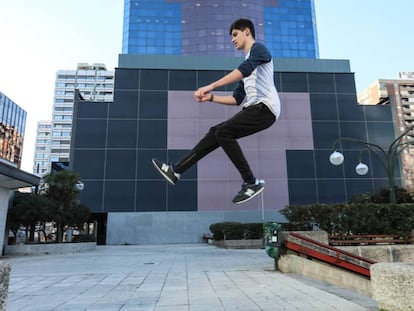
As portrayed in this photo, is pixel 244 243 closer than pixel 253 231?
Yes

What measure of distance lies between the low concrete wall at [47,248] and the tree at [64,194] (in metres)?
1.59

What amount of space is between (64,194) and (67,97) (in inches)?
4846

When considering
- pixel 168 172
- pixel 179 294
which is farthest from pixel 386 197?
pixel 168 172

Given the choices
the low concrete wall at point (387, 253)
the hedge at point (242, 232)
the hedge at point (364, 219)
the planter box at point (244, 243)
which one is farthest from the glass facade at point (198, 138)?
the low concrete wall at point (387, 253)

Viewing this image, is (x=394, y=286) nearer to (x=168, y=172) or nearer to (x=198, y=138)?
(x=168, y=172)

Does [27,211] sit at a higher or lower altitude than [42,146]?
lower

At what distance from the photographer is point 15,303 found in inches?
258

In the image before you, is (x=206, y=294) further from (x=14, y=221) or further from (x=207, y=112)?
(x=207, y=112)

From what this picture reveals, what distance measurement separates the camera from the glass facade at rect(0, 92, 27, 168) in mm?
85812

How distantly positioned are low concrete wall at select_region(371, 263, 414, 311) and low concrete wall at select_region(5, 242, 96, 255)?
74.9ft

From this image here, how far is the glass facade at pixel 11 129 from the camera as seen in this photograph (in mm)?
85812

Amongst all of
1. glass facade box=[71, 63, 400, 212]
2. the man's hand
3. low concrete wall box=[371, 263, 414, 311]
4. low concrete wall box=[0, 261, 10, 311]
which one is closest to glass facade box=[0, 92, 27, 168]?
glass facade box=[71, 63, 400, 212]

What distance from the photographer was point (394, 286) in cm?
450

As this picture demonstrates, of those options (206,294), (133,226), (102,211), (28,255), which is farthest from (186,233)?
(206,294)
